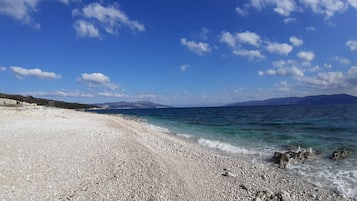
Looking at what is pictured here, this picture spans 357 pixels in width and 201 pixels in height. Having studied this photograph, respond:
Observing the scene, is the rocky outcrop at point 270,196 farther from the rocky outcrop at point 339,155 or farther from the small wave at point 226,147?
the small wave at point 226,147

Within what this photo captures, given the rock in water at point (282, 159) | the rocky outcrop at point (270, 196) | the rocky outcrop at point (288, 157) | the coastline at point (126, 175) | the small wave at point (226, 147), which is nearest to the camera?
the coastline at point (126, 175)

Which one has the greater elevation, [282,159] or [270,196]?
[282,159]

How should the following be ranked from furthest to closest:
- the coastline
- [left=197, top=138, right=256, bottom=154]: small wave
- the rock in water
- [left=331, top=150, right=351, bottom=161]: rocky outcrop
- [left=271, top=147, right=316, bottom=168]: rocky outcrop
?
[left=197, top=138, right=256, bottom=154]: small wave < [left=331, top=150, right=351, bottom=161]: rocky outcrop < [left=271, top=147, right=316, bottom=168]: rocky outcrop < the rock in water < the coastline

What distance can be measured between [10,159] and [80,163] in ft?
9.60

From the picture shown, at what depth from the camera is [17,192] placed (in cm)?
895

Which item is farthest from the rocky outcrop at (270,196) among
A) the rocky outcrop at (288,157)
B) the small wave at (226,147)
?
the small wave at (226,147)

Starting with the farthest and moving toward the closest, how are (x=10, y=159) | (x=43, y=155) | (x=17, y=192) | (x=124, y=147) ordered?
(x=124, y=147) → (x=43, y=155) → (x=10, y=159) → (x=17, y=192)

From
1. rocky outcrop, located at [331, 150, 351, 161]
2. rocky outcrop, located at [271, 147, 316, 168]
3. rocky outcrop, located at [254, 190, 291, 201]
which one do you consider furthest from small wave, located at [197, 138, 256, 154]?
rocky outcrop, located at [254, 190, 291, 201]

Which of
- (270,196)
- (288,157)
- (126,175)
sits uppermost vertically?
(126,175)

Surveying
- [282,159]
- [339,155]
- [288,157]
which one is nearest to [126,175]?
[282,159]

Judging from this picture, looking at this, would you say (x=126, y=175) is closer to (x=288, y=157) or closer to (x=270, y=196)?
(x=270, y=196)

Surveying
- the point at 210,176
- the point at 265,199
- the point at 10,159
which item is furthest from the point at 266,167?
the point at 10,159

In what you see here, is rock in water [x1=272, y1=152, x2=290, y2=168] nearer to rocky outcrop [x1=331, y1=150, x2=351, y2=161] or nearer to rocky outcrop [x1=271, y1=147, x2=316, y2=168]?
rocky outcrop [x1=271, y1=147, x2=316, y2=168]

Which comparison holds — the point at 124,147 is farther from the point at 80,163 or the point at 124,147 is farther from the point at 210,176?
the point at 210,176
